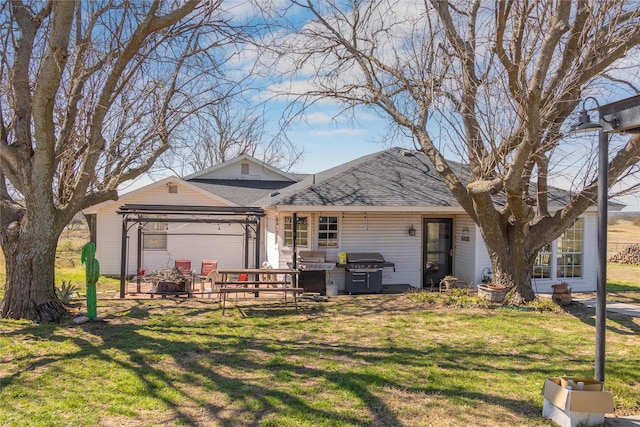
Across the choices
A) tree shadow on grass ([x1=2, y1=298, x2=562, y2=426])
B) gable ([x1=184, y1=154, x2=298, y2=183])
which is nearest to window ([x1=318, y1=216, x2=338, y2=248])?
tree shadow on grass ([x1=2, y1=298, x2=562, y2=426])

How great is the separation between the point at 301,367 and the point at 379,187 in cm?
865

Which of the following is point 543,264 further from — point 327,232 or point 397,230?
point 327,232

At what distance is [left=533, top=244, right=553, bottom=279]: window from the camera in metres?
13.6

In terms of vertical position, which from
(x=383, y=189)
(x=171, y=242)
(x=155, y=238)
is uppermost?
(x=383, y=189)

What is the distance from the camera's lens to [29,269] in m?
8.41

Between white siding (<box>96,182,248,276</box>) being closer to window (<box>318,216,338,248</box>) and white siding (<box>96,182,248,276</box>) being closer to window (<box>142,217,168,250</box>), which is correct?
window (<box>142,217,168,250</box>)

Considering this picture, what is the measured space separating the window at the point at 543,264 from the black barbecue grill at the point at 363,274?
459 cm

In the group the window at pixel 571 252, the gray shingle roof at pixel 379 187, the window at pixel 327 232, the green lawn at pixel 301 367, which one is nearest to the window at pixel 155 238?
the gray shingle roof at pixel 379 187

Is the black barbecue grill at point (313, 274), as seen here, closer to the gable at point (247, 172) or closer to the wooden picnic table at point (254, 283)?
the wooden picnic table at point (254, 283)

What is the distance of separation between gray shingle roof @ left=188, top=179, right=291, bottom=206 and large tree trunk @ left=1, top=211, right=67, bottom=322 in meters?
9.19

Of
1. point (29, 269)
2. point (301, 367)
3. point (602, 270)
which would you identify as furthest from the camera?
point (29, 269)

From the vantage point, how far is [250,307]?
10.5 meters

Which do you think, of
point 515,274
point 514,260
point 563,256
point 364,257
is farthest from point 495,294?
point 563,256

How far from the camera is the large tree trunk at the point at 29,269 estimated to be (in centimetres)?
841
